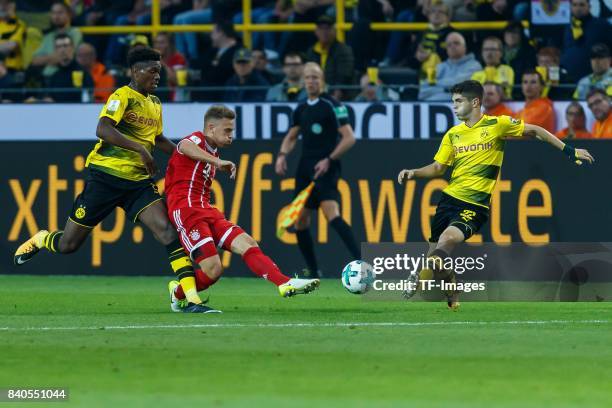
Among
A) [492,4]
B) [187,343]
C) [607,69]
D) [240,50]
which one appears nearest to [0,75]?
[240,50]

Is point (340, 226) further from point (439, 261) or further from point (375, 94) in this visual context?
point (439, 261)

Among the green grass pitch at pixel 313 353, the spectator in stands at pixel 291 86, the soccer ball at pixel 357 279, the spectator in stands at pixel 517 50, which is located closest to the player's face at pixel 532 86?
the spectator in stands at pixel 517 50

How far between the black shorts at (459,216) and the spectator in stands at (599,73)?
5.90 metres

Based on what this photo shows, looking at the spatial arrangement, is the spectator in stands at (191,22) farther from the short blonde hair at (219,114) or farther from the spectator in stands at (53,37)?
the short blonde hair at (219,114)

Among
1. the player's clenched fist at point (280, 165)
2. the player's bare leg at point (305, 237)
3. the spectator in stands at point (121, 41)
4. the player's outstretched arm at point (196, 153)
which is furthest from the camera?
the spectator in stands at point (121, 41)

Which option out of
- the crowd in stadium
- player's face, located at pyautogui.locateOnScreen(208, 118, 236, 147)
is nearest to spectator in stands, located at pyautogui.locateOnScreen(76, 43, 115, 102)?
the crowd in stadium

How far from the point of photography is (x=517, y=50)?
19922mm

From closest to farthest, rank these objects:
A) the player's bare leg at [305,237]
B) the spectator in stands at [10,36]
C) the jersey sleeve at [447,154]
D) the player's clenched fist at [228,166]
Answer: the player's clenched fist at [228,166] < the jersey sleeve at [447,154] < the player's bare leg at [305,237] < the spectator in stands at [10,36]

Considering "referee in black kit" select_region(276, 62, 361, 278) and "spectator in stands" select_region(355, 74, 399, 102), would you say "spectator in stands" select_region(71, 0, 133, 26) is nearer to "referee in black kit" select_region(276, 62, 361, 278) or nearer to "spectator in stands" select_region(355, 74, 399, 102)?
"spectator in stands" select_region(355, 74, 399, 102)

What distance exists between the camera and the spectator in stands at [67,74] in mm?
21297

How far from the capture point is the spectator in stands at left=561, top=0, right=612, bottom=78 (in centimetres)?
1977

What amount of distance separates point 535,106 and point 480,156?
5461mm

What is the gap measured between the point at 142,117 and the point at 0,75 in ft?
31.5

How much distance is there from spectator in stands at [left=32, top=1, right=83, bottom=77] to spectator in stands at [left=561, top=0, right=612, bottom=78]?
708 centimetres
